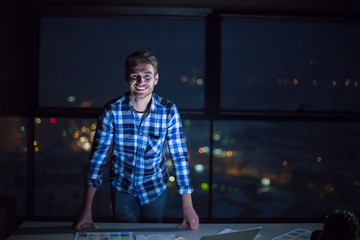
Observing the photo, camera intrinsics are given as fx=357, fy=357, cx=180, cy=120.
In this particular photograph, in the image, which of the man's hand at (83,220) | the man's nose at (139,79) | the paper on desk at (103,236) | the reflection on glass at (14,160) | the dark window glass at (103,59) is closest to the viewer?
the paper on desk at (103,236)

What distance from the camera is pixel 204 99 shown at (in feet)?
9.20

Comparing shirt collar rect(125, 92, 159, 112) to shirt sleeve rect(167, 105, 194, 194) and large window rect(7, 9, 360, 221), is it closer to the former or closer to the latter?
shirt sleeve rect(167, 105, 194, 194)

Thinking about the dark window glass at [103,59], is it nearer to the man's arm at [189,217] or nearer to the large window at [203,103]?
the large window at [203,103]

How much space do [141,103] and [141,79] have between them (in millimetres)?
150

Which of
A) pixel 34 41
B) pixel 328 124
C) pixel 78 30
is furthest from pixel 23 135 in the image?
pixel 328 124

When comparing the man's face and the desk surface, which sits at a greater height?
the man's face

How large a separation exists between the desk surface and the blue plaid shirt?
205 millimetres

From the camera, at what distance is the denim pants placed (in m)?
1.81

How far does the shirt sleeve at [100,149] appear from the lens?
5.45 feet

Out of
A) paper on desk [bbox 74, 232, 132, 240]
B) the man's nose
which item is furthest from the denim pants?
the man's nose

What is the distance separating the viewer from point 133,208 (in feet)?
6.00

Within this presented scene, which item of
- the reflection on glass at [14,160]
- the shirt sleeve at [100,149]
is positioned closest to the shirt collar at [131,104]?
the shirt sleeve at [100,149]

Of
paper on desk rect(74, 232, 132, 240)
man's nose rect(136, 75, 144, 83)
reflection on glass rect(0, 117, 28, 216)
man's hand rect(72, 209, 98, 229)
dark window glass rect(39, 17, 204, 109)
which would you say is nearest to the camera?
paper on desk rect(74, 232, 132, 240)

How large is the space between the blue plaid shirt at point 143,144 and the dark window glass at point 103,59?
0.73m
